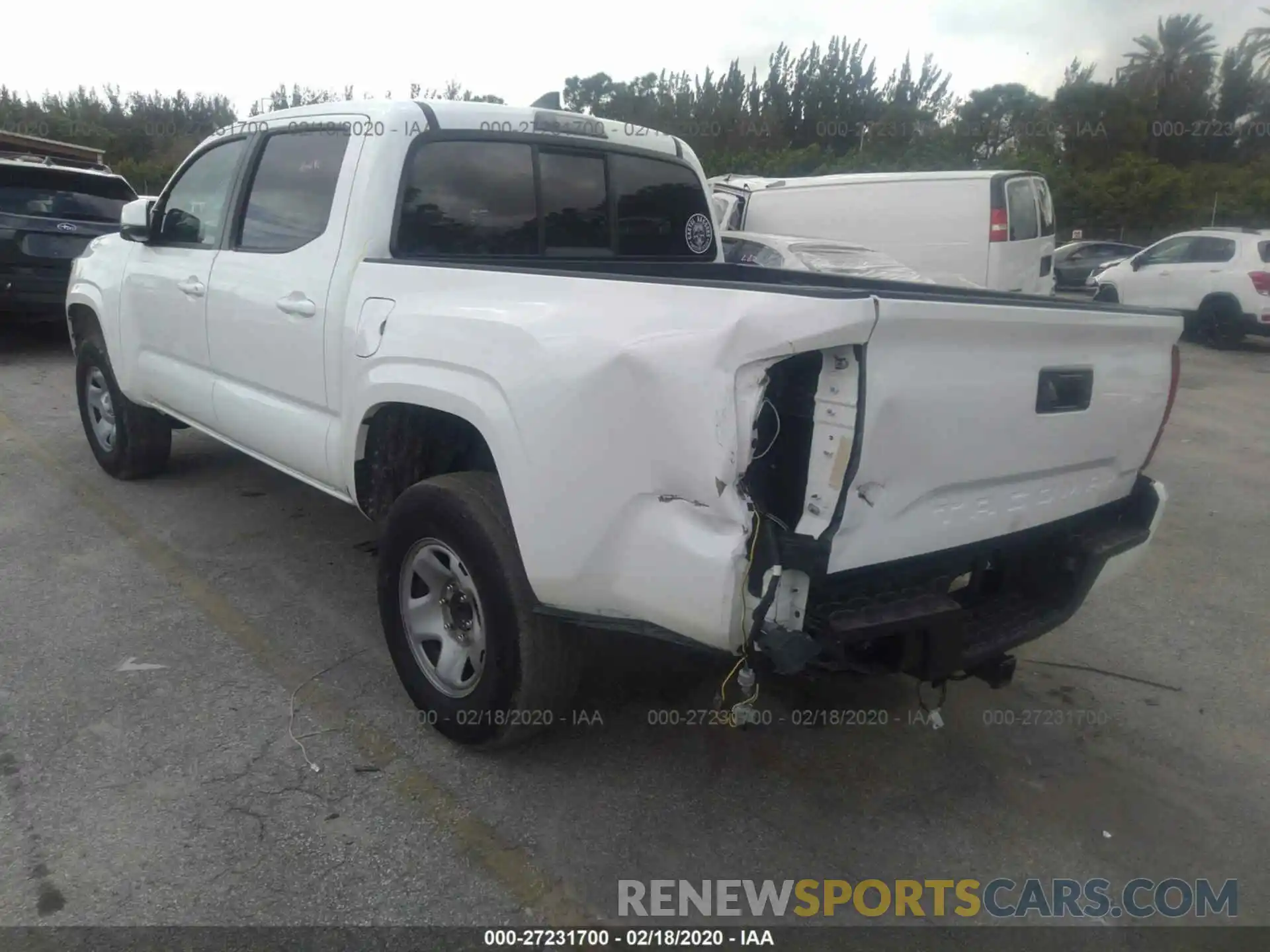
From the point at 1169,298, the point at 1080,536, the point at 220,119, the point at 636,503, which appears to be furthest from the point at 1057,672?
the point at 220,119

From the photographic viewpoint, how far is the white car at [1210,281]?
533 inches

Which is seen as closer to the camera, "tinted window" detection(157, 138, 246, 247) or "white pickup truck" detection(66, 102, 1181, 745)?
"white pickup truck" detection(66, 102, 1181, 745)

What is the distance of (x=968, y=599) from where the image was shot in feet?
10.00

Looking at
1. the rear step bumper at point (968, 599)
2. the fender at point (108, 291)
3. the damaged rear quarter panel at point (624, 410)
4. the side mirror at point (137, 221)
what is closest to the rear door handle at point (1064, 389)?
the rear step bumper at point (968, 599)

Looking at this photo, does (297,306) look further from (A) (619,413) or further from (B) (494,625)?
(A) (619,413)

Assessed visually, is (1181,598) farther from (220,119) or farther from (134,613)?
(220,119)

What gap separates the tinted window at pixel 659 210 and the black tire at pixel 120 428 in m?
3.13

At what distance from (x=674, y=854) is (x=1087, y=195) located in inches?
1278

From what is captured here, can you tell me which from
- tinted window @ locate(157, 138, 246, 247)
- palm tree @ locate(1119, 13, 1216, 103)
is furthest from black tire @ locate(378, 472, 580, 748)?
palm tree @ locate(1119, 13, 1216, 103)

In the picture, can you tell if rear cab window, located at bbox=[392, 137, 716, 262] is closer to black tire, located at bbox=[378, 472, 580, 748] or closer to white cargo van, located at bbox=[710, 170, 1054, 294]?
black tire, located at bbox=[378, 472, 580, 748]

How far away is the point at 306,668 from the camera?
3.69 m

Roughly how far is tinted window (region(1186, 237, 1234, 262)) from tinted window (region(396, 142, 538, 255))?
1360cm

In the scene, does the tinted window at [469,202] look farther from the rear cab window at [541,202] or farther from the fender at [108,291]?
the fender at [108,291]

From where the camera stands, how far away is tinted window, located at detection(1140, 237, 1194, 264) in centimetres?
1474
